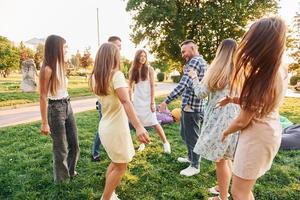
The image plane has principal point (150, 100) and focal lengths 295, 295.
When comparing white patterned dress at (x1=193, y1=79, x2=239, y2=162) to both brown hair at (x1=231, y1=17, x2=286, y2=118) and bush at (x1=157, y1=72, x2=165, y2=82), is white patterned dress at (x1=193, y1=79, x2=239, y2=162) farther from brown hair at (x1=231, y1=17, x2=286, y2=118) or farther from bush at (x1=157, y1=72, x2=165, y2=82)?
bush at (x1=157, y1=72, x2=165, y2=82)

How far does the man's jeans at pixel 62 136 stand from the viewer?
422cm

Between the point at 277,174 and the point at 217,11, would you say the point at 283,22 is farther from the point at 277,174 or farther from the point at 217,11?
the point at 217,11

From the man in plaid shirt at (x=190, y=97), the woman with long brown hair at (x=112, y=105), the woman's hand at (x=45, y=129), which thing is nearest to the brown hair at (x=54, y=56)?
the woman's hand at (x=45, y=129)

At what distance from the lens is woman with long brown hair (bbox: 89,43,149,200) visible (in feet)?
10.7

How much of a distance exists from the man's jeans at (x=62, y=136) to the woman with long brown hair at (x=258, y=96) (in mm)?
2585

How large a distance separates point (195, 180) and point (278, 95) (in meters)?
2.68

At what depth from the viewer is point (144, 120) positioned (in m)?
6.20

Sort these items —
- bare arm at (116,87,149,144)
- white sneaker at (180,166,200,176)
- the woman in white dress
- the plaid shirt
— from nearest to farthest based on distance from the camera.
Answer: bare arm at (116,87,149,144) < the plaid shirt < white sneaker at (180,166,200,176) < the woman in white dress

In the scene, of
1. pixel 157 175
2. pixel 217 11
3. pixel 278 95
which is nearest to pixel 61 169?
pixel 157 175

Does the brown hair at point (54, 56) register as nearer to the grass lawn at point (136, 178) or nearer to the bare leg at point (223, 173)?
the grass lawn at point (136, 178)

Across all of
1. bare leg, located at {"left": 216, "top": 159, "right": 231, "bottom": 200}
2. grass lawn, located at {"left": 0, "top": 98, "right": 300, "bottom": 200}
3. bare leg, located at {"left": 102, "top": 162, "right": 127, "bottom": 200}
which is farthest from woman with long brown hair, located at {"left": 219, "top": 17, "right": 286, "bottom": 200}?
grass lawn, located at {"left": 0, "top": 98, "right": 300, "bottom": 200}

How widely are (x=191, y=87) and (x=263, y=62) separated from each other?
2301mm

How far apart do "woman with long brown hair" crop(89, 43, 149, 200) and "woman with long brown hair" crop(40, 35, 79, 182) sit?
828 millimetres

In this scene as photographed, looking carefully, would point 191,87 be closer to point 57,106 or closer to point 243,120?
point 57,106
